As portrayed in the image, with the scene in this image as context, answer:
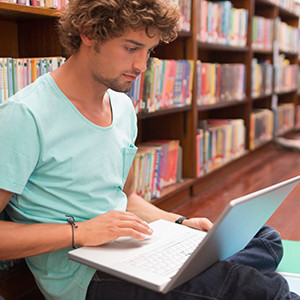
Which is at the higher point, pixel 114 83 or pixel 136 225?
pixel 114 83

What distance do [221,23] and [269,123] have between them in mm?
1632

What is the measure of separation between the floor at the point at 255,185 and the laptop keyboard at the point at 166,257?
1.06m

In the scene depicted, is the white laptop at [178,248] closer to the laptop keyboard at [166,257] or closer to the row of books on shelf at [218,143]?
the laptop keyboard at [166,257]

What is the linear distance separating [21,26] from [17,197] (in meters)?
0.85

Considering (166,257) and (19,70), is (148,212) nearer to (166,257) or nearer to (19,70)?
(166,257)

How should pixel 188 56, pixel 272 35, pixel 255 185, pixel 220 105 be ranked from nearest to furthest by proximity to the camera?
pixel 188 56
pixel 255 185
pixel 220 105
pixel 272 35

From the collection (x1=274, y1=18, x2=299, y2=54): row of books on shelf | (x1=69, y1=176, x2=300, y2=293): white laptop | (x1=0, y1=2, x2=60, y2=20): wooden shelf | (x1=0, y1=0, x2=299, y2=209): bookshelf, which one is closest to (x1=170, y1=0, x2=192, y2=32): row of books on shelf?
(x1=0, y1=0, x2=299, y2=209): bookshelf

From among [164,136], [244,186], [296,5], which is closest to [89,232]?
[164,136]

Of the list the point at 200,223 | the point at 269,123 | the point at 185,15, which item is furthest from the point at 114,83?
the point at 269,123

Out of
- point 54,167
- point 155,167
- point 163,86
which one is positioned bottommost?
point 155,167

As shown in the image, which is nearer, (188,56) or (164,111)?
(164,111)

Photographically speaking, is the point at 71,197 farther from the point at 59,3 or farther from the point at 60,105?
the point at 59,3

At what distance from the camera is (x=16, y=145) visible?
3.29ft

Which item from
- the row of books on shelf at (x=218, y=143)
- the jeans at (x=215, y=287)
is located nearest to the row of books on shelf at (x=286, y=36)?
the row of books on shelf at (x=218, y=143)
